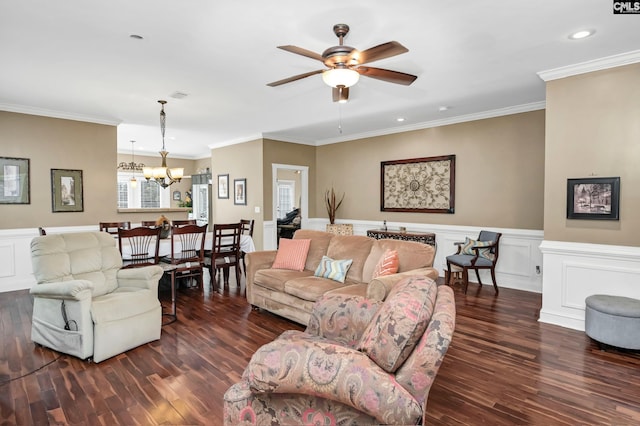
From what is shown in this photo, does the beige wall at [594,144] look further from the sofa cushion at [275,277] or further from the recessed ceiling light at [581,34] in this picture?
the sofa cushion at [275,277]

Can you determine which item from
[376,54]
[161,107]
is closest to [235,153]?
[161,107]

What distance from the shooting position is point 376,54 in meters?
2.55

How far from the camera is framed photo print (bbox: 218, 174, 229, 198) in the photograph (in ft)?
28.0

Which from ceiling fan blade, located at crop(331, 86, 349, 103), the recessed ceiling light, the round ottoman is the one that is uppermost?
the recessed ceiling light

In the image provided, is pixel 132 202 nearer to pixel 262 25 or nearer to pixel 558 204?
pixel 262 25

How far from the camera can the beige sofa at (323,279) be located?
341 cm

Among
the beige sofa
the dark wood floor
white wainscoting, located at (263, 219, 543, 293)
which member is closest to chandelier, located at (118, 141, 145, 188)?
the dark wood floor

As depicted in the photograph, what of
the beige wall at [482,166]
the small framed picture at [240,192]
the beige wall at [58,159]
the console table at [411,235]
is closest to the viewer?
the beige wall at [482,166]

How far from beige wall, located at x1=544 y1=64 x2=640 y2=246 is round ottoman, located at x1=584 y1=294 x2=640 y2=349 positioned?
66 centimetres

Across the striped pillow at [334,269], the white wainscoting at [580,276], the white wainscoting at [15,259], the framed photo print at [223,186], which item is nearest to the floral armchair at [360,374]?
the striped pillow at [334,269]

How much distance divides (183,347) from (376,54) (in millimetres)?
3069

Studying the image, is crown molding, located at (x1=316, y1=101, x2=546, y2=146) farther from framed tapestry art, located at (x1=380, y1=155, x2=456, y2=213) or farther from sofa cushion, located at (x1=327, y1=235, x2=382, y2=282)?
sofa cushion, located at (x1=327, y1=235, x2=382, y2=282)

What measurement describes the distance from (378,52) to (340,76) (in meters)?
0.33

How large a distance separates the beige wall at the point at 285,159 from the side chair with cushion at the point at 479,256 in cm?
388
